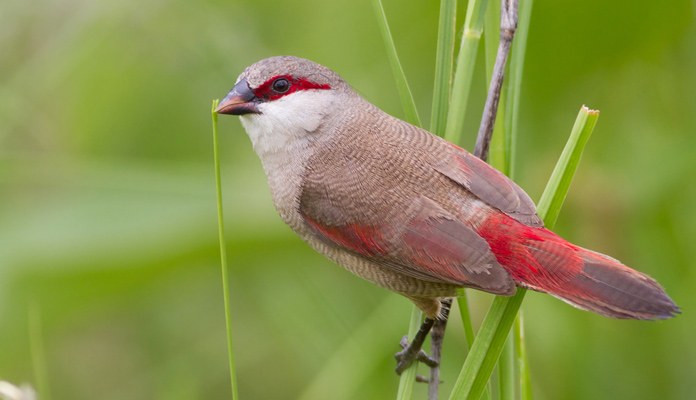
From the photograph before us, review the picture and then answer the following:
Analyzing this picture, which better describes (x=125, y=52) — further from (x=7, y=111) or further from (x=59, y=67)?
(x=7, y=111)

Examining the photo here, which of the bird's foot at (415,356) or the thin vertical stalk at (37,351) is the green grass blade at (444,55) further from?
the thin vertical stalk at (37,351)

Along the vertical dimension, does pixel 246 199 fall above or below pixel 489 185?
below

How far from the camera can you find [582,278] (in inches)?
101

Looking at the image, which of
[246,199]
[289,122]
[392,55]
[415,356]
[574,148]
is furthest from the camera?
[246,199]

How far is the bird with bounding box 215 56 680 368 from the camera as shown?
266cm

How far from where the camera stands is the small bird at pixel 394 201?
2658 millimetres

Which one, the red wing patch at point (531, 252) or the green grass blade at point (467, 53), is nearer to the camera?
the red wing patch at point (531, 252)

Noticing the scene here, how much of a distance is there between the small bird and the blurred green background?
66 centimetres

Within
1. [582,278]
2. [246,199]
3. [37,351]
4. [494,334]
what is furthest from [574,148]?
[246,199]

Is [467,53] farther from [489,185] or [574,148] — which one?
[574,148]

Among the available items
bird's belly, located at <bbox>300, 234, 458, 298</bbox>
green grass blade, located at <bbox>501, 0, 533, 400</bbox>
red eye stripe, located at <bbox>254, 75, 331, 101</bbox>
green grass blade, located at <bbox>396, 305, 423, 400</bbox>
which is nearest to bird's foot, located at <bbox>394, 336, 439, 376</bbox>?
green grass blade, located at <bbox>396, 305, 423, 400</bbox>

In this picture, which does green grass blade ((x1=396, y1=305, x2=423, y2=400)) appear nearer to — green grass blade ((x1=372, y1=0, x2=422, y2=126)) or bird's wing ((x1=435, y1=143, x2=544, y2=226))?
bird's wing ((x1=435, y1=143, x2=544, y2=226))

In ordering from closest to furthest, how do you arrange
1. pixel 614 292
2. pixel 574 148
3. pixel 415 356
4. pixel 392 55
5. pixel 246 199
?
1. pixel 574 148
2. pixel 614 292
3. pixel 392 55
4. pixel 415 356
5. pixel 246 199

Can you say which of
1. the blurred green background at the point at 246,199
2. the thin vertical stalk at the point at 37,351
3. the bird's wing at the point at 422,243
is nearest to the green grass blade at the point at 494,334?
the bird's wing at the point at 422,243
